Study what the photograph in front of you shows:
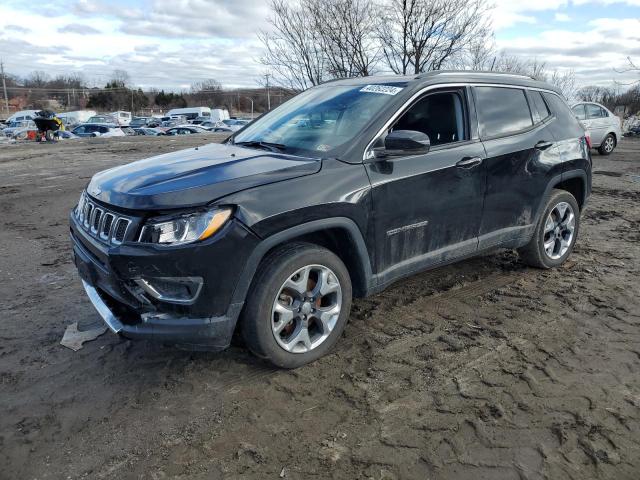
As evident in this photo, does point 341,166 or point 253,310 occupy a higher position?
point 341,166

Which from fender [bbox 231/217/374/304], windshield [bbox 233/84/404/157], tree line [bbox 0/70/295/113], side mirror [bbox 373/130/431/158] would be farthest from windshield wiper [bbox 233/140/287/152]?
tree line [bbox 0/70/295/113]

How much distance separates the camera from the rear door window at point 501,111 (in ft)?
13.8

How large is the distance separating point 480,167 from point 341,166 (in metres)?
1.35

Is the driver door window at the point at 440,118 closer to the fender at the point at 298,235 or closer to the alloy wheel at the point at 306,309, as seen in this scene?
the fender at the point at 298,235

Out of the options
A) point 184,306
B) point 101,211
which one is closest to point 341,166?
point 184,306

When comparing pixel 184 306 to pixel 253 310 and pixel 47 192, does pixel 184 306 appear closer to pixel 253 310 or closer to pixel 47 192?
pixel 253 310

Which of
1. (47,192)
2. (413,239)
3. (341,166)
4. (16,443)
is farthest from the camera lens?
(47,192)

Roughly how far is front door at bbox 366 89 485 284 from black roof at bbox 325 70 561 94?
11cm

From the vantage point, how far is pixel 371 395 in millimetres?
2986

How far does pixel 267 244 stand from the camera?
2.92 metres

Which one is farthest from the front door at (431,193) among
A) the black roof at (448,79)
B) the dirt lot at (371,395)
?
the dirt lot at (371,395)

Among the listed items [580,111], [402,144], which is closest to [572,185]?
[402,144]

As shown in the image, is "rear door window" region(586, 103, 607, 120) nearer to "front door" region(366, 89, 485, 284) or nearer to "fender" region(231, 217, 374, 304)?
"front door" region(366, 89, 485, 284)

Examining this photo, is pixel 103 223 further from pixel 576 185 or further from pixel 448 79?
pixel 576 185
